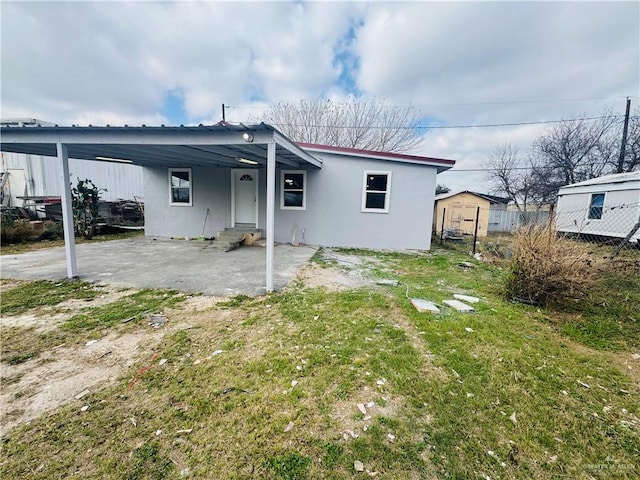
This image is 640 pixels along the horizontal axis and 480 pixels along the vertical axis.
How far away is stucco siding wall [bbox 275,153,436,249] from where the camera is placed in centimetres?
832

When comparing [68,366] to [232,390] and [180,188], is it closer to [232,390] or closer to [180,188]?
[232,390]

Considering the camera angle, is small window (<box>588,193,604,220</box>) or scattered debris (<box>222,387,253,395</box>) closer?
scattered debris (<box>222,387,253,395</box>)

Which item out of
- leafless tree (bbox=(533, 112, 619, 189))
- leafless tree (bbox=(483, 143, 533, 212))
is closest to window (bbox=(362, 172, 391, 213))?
leafless tree (bbox=(533, 112, 619, 189))

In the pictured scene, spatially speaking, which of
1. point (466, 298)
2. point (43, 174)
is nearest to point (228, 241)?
point (466, 298)

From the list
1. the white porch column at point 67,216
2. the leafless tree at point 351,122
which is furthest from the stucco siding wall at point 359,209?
the leafless tree at point 351,122

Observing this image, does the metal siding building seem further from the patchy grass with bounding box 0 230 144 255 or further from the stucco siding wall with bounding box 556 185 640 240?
the stucco siding wall with bounding box 556 185 640 240

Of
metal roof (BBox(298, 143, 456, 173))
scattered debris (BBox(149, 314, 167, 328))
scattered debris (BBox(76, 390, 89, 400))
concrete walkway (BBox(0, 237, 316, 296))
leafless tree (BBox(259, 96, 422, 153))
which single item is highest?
leafless tree (BBox(259, 96, 422, 153))

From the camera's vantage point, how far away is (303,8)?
27.9ft

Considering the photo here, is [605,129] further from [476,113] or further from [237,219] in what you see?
[237,219]

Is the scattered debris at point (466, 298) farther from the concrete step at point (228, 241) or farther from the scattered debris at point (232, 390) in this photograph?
the concrete step at point (228, 241)

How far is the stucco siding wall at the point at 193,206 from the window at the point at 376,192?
15.2 ft

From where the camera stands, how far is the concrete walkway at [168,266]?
4.75m

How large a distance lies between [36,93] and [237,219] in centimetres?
1188

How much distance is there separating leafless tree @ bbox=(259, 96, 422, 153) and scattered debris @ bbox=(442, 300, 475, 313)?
15.1 metres
